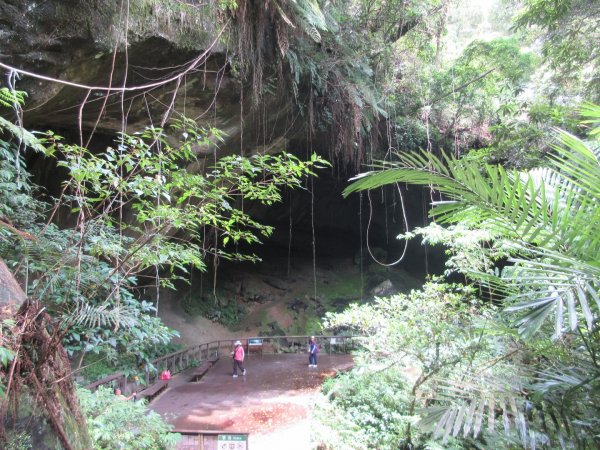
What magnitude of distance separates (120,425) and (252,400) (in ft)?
12.3

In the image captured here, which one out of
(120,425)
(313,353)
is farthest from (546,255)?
(313,353)

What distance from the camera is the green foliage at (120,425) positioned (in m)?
3.30

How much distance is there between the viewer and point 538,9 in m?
6.05

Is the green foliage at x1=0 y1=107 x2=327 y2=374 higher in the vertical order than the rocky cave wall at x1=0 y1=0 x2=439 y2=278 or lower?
lower

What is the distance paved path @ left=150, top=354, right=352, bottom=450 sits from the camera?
5555 mm

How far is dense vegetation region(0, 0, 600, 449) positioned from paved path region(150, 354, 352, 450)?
2.14 feet

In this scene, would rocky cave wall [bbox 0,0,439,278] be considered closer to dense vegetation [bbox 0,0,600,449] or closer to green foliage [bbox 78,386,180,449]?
dense vegetation [bbox 0,0,600,449]

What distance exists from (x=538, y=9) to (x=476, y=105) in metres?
3.63

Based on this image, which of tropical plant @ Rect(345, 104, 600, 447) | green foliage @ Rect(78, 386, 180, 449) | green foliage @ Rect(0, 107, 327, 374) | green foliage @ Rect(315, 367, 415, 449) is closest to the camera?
tropical plant @ Rect(345, 104, 600, 447)

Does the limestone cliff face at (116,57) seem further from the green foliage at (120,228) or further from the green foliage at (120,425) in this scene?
the green foliage at (120,425)

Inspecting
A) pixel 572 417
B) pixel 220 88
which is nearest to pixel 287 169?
pixel 572 417

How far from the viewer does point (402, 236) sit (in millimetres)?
5137

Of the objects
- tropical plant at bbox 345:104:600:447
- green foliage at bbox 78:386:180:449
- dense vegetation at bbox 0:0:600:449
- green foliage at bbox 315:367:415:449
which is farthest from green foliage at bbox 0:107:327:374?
green foliage at bbox 315:367:415:449

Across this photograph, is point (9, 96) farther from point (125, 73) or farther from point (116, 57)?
point (116, 57)
